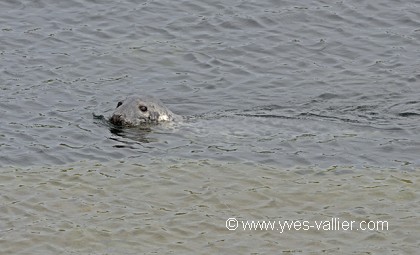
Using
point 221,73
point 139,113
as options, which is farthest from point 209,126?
point 221,73

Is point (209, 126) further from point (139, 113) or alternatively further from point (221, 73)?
point (221, 73)

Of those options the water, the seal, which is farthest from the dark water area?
the seal

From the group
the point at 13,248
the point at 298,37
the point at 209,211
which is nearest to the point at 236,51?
the point at 298,37

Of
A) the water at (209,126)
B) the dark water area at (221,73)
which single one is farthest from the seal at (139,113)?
the dark water area at (221,73)

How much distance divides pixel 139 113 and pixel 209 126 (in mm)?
1010

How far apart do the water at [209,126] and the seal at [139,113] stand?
0.22 m

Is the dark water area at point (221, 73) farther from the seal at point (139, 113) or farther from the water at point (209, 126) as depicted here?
the seal at point (139, 113)

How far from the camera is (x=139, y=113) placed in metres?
14.1

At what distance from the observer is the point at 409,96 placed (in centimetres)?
1512

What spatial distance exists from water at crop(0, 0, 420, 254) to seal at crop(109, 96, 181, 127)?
0.73 feet

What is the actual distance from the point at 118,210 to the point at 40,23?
7.85 metres

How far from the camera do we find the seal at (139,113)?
14.0 meters

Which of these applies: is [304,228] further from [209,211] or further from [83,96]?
[83,96]

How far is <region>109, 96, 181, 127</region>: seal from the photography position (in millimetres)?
14016
